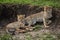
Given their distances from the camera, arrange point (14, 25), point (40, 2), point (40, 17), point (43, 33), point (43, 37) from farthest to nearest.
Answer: point (40, 2) → point (40, 17) → point (14, 25) → point (43, 33) → point (43, 37)

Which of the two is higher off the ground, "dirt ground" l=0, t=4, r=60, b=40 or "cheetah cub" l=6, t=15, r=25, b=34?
"cheetah cub" l=6, t=15, r=25, b=34

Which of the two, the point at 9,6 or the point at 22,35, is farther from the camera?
the point at 9,6

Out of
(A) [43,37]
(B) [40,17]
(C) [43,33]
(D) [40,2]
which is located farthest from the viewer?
(D) [40,2]

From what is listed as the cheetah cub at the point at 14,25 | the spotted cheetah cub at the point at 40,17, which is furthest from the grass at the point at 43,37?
the spotted cheetah cub at the point at 40,17

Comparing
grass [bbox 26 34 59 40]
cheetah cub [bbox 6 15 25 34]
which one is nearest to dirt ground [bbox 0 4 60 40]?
grass [bbox 26 34 59 40]

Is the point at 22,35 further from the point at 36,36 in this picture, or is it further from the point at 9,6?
the point at 9,6

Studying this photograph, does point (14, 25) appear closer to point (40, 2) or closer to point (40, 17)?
point (40, 17)

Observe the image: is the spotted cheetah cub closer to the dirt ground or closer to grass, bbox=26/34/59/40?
the dirt ground

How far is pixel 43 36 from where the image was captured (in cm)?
778

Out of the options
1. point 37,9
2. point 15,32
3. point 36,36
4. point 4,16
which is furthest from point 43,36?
point 4,16

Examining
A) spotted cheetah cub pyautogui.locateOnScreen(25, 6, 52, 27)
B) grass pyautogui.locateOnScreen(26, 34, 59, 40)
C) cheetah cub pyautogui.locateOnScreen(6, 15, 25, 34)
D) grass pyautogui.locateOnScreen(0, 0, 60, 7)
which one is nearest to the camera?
grass pyautogui.locateOnScreen(26, 34, 59, 40)

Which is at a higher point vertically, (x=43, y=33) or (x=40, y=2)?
(x=40, y=2)

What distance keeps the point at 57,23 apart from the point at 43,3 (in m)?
1.21

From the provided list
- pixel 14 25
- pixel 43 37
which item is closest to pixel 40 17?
pixel 14 25
